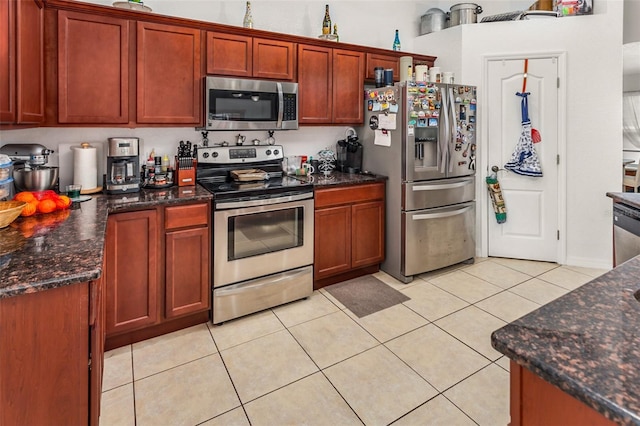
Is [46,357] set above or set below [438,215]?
below

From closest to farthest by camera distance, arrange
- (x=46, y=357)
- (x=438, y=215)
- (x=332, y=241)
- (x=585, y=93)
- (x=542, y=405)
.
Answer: (x=542, y=405) < (x=46, y=357) < (x=332, y=241) < (x=438, y=215) < (x=585, y=93)

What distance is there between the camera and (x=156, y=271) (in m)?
2.46

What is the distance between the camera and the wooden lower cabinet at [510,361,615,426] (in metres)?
0.70

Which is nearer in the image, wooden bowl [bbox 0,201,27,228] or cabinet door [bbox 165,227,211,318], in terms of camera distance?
wooden bowl [bbox 0,201,27,228]

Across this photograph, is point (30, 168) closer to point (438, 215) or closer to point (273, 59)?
point (273, 59)

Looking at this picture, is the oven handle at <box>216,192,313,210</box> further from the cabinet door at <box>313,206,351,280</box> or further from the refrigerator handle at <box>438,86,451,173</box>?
the refrigerator handle at <box>438,86,451,173</box>

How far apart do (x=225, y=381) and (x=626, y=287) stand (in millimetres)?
1895

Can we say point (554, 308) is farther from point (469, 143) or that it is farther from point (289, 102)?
point (469, 143)

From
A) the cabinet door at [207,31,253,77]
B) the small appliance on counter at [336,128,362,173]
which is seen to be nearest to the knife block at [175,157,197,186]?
the cabinet door at [207,31,253,77]

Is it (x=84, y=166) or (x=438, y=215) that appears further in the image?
(x=438, y=215)

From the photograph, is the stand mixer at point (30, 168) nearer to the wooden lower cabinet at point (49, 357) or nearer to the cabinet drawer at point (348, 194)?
the wooden lower cabinet at point (49, 357)

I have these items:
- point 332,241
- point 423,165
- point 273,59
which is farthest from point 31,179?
point 423,165

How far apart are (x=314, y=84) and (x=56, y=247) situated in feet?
8.17

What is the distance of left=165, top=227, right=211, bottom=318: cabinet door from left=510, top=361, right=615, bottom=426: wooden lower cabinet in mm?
2161
